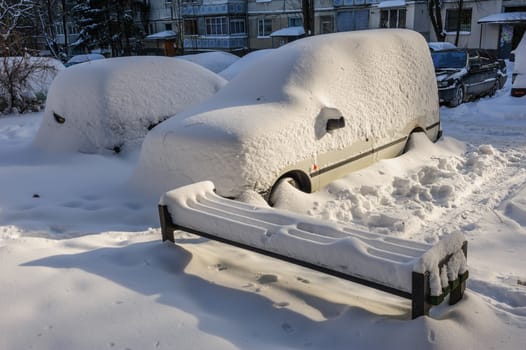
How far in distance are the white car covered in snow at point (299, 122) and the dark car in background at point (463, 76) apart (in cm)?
580

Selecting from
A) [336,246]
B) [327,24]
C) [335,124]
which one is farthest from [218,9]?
[336,246]

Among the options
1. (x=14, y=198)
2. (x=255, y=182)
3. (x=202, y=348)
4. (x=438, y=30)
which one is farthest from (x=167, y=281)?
(x=438, y=30)

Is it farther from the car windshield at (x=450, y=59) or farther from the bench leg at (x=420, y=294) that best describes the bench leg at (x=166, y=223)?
the car windshield at (x=450, y=59)

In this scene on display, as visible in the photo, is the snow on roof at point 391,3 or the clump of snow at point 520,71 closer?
the clump of snow at point 520,71

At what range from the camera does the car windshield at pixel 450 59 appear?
13.3 metres

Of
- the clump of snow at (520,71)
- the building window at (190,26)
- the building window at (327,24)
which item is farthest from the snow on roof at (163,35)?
the clump of snow at (520,71)

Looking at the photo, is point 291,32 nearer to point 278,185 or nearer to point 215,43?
Result: point 215,43

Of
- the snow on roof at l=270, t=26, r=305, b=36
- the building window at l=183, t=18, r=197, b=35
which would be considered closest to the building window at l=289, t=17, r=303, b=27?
the snow on roof at l=270, t=26, r=305, b=36

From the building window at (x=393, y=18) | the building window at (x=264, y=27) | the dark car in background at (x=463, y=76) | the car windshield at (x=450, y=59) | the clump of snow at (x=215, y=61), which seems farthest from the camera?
the building window at (x=264, y=27)

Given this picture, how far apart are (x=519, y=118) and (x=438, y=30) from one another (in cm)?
1730

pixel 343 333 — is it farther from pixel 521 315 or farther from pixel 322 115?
pixel 322 115

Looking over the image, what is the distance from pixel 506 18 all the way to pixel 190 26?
2523 centimetres

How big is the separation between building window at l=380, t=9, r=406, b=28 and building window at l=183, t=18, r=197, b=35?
1641cm

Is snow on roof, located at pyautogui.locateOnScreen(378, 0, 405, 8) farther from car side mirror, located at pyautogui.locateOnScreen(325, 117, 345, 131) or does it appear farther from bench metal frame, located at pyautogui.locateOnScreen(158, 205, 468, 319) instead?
bench metal frame, located at pyautogui.locateOnScreen(158, 205, 468, 319)
